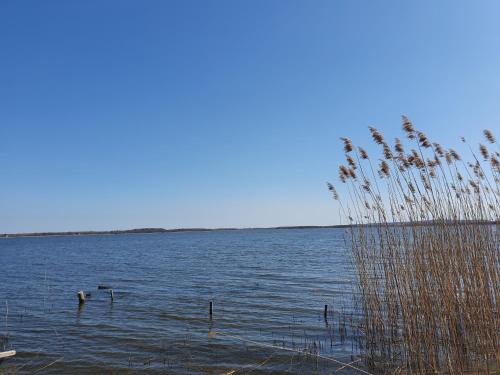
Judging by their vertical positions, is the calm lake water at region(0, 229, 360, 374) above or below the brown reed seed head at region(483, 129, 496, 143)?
below

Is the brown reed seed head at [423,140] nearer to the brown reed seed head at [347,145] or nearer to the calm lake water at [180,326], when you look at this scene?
the brown reed seed head at [347,145]

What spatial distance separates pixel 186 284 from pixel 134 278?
4.95m

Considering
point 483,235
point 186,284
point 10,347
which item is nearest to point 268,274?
point 186,284

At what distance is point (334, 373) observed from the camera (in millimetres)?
7750

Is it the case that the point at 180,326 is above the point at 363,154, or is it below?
below

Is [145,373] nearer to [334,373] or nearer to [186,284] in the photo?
Result: [334,373]

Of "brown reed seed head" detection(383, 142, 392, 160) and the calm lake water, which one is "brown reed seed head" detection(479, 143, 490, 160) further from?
the calm lake water

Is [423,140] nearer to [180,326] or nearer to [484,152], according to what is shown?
[484,152]

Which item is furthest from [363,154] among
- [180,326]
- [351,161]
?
[180,326]

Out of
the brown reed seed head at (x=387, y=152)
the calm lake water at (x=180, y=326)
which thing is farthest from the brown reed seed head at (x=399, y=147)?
the calm lake water at (x=180, y=326)

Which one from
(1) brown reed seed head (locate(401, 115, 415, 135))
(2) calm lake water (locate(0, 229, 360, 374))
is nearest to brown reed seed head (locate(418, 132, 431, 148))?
(1) brown reed seed head (locate(401, 115, 415, 135))

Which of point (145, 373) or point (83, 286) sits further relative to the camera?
point (83, 286)

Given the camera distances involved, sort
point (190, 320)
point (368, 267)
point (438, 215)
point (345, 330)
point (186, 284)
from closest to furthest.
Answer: point (438, 215)
point (368, 267)
point (345, 330)
point (190, 320)
point (186, 284)

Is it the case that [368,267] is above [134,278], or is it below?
above
